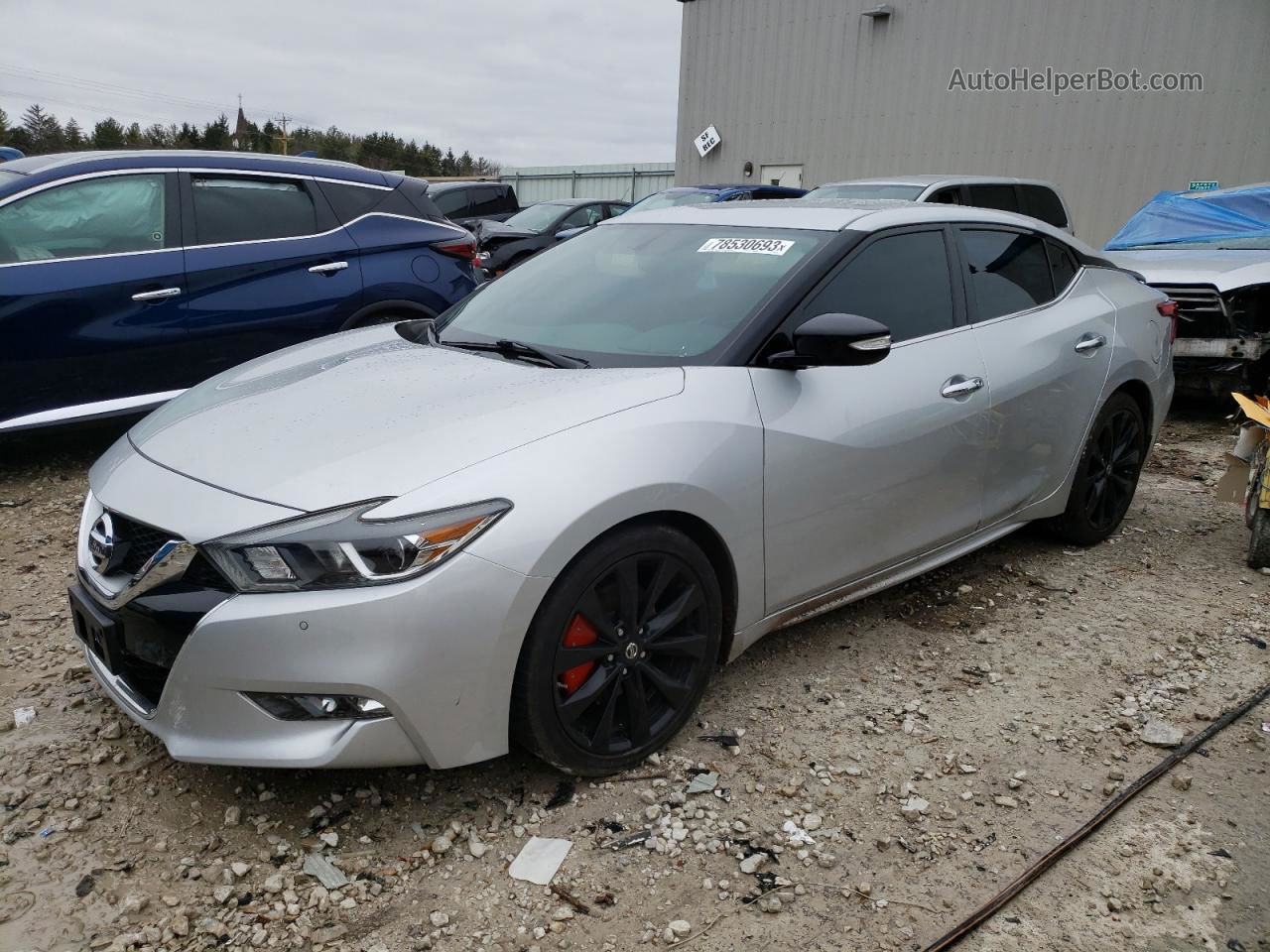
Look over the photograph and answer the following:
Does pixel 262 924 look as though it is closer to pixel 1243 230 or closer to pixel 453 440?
pixel 453 440

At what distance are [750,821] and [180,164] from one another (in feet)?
15.2

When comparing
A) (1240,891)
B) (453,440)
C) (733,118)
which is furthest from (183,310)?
(733,118)

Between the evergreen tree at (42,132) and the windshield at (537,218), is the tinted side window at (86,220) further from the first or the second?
the evergreen tree at (42,132)

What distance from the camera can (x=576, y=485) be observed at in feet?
7.95

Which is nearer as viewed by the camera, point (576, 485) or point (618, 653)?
point (576, 485)

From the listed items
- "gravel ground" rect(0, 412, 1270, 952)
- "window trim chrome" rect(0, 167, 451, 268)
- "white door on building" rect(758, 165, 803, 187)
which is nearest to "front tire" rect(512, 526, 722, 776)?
"gravel ground" rect(0, 412, 1270, 952)

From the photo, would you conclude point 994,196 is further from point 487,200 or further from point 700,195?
point 487,200

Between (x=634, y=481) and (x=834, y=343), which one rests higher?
(x=834, y=343)

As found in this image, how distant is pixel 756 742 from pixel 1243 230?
291 inches

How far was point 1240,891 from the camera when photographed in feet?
7.82

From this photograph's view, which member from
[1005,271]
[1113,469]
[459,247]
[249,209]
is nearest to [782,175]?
[459,247]

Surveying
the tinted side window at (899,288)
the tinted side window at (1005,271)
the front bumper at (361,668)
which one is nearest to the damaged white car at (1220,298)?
the tinted side window at (1005,271)

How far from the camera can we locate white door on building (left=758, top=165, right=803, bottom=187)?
57.6 feet

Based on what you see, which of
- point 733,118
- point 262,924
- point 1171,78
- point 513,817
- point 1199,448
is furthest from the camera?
point 733,118
